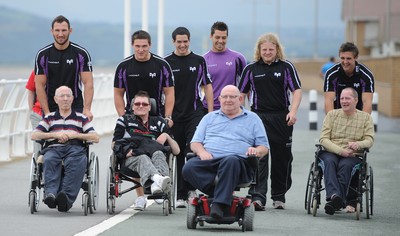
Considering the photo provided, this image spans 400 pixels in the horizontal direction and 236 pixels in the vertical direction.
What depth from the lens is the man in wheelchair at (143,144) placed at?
46.3 ft

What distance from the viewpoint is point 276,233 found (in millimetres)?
12945

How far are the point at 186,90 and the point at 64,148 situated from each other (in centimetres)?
173

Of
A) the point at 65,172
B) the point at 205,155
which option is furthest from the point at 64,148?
the point at 205,155

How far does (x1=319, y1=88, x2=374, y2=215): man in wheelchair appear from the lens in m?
14.6

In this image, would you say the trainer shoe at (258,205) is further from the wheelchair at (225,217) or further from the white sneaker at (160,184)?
the wheelchair at (225,217)

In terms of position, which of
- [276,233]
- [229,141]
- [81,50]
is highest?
[81,50]

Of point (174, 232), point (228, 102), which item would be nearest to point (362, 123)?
point (228, 102)

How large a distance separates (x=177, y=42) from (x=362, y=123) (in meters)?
2.24

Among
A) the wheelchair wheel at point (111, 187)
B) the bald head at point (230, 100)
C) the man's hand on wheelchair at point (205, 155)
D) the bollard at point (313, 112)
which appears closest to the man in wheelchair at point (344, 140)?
the bald head at point (230, 100)

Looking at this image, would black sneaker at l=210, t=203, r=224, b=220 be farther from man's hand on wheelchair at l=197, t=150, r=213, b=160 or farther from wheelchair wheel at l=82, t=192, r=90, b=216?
wheelchair wheel at l=82, t=192, r=90, b=216

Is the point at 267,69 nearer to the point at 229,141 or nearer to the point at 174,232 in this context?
the point at 229,141

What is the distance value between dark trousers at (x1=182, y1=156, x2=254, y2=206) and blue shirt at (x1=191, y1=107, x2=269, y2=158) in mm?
336

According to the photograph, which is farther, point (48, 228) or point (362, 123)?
point (362, 123)

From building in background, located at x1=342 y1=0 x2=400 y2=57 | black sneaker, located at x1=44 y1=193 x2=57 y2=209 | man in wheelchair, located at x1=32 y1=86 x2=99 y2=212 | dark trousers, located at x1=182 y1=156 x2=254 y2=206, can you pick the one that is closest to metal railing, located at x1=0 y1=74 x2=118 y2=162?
man in wheelchair, located at x1=32 y1=86 x2=99 y2=212
